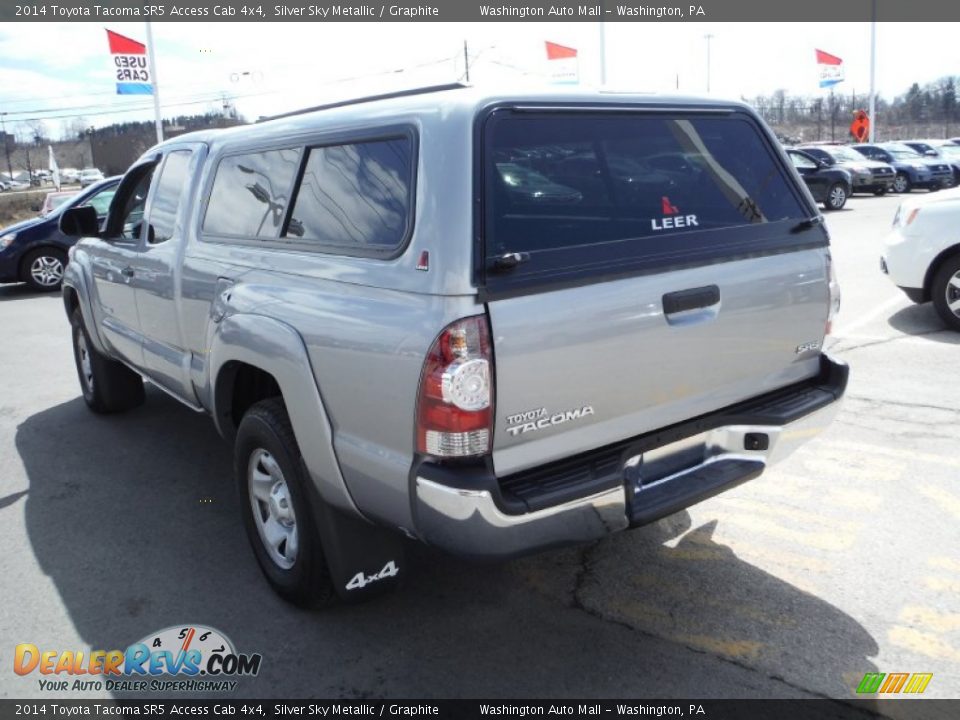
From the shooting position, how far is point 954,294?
7.50m

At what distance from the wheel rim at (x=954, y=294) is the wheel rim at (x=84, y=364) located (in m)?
7.23

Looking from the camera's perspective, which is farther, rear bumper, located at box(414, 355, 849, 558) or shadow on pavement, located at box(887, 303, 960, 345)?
shadow on pavement, located at box(887, 303, 960, 345)

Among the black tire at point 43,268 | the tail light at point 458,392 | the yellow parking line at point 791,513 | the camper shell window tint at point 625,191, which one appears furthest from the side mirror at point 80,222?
the black tire at point 43,268

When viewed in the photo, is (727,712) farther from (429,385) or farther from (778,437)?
(429,385)

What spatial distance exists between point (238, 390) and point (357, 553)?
1104mm

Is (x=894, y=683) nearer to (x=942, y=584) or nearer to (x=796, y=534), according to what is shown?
(x=942, y=584)

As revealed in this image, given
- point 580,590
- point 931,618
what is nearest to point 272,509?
point 580,590

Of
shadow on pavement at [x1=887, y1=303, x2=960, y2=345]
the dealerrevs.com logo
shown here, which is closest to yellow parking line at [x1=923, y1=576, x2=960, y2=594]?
the dealerrevs.com logo

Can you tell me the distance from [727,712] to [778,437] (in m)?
1.07

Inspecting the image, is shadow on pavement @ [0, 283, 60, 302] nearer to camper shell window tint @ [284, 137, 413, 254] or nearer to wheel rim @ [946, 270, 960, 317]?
camper shell window tint @ [284, 137, 413, 254]

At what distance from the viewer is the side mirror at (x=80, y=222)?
5570mm

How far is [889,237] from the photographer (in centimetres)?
795

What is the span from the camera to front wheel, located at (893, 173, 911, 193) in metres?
25.6

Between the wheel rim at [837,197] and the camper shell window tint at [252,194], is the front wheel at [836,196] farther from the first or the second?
the camper shell window tint at [252,194]
